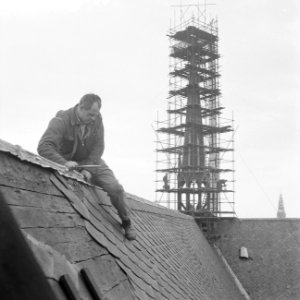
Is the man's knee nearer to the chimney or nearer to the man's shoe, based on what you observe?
the man's shoe

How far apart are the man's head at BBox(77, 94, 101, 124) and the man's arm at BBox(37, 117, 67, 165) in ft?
0.82

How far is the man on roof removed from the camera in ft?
16.5

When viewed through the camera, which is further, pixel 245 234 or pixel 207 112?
pixel 207 112

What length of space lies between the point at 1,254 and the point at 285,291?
77.6 ft

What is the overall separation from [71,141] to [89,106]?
52 cm

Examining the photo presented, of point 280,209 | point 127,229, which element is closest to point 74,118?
point 127,229

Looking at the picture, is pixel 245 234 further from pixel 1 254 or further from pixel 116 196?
pixel 1 254

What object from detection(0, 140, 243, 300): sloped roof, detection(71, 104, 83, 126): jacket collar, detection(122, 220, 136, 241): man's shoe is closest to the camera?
detection(0, 140, 243, 300): sloped roof

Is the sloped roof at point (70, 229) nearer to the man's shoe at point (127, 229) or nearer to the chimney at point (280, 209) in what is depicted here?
the man's shoe at point (127, 229)

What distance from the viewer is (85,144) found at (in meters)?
5.40

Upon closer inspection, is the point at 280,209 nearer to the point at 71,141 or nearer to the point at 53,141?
the point at 71,141

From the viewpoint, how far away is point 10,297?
2.36 metres

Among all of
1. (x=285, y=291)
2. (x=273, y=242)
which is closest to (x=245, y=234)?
(x=273, y=242)

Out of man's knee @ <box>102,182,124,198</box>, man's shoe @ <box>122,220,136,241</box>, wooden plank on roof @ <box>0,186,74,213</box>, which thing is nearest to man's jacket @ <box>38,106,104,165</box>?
man's knee @ <box>102,182,124,198</box>
